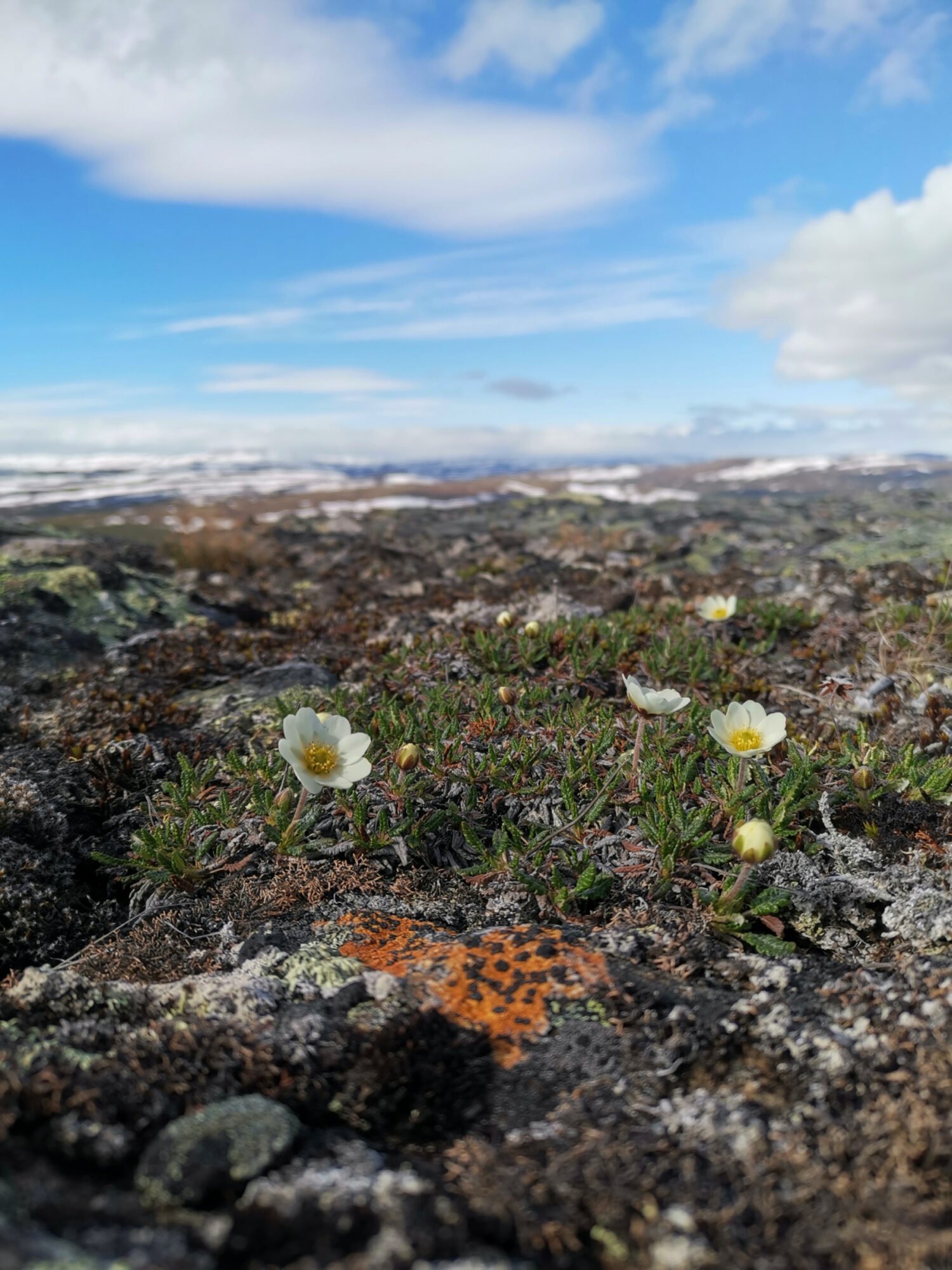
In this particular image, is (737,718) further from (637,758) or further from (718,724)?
(637,758)

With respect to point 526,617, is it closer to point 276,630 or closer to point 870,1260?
point 276,630

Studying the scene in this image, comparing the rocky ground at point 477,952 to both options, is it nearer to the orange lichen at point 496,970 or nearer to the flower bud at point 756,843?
the orange lichen at point 496,970

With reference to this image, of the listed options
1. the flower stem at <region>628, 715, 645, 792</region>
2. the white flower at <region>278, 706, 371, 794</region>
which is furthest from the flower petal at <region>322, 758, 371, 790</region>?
the flower stem at <region>628, 715, 645, 792</region>

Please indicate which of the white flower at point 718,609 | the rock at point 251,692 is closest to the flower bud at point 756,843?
the rock at point 251,692

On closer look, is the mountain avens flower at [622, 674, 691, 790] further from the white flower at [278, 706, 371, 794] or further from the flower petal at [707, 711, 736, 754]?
the white flower at [278, 706, 371, 794]

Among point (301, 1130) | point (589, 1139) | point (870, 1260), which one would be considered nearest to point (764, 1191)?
point (870, 1260)

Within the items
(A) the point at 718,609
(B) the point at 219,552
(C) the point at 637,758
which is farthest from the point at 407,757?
(B) the point at 219,552
